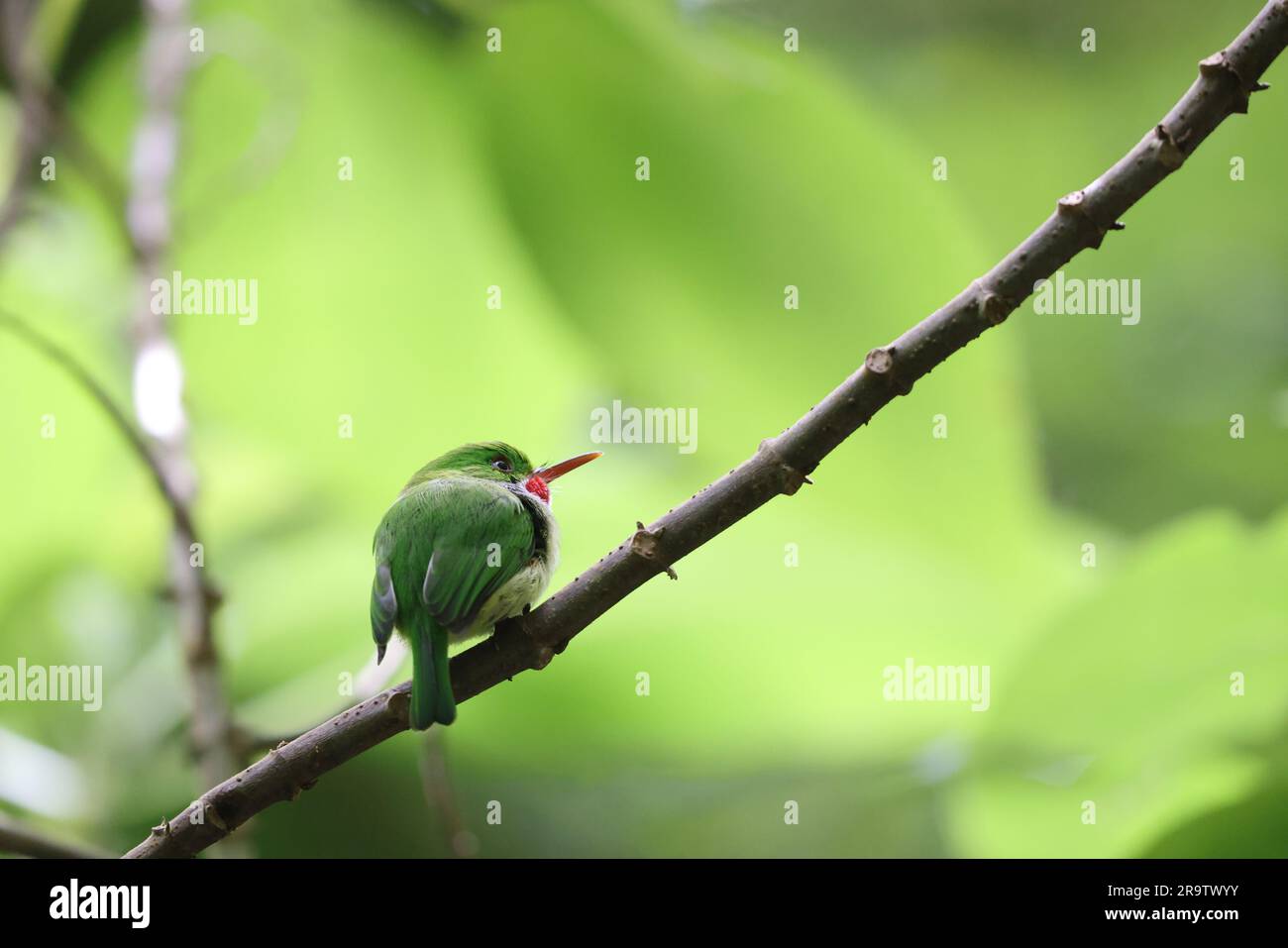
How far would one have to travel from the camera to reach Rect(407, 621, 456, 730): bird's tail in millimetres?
885

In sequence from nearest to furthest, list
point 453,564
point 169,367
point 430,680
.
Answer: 1. point 430,680
2. point 453,564
3. point 169,367

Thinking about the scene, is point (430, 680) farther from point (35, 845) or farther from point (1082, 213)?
point (1082, 213)

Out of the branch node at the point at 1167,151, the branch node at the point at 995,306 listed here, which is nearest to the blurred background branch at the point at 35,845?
the branch node at the point at 995,306

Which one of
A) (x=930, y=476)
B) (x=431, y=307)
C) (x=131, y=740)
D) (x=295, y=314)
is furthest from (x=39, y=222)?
(x=930, y=476)

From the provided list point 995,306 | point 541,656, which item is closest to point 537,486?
point 541,656

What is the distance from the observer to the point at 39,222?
2098 mm

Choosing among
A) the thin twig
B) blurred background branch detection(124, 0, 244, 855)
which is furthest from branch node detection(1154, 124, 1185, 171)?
blurred background branch detection(124, 0, 244, 855)

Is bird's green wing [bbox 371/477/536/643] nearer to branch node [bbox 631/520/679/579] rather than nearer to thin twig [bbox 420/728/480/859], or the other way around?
thin twig [bbox 420/728/480/859]

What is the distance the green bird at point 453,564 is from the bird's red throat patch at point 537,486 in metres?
0.01

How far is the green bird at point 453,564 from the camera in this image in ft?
3.44

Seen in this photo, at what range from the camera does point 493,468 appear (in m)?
1.39

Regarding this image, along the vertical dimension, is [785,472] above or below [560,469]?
below

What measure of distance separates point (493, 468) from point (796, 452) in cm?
68

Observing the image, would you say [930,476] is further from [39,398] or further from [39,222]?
[39,222]
